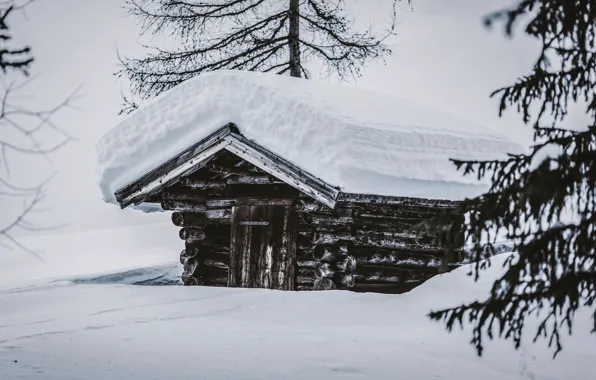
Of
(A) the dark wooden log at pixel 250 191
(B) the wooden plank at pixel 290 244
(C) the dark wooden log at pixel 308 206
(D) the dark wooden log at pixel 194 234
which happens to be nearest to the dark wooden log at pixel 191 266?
(D) the dark wooden log at pixel 194 234

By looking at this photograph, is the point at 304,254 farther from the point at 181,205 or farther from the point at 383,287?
the point at 181,205

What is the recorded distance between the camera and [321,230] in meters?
9.92

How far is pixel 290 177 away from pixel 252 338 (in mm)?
3291

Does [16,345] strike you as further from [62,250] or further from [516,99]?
[62,250]

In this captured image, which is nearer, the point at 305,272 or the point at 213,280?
the point at 305,272

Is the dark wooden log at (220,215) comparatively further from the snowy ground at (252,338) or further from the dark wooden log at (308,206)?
the snowy ground at (252,338)

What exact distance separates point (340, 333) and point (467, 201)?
3.73 meters

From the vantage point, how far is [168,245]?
83.1 ft

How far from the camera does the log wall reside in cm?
988

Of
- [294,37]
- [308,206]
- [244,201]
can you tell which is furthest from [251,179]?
[294,37]

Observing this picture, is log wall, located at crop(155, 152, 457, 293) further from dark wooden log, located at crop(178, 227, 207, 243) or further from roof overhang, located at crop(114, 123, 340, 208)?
roof overhang, located at crop(114, 123, 340, 208)

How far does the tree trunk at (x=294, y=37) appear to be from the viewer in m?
15.9

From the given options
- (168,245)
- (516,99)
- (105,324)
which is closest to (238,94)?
(105,324)

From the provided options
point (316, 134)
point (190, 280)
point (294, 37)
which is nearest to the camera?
point (316, 134)
